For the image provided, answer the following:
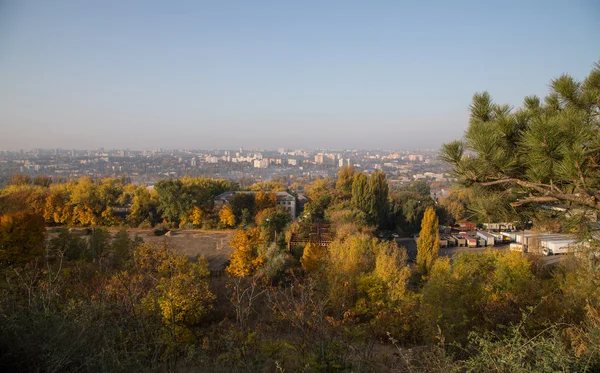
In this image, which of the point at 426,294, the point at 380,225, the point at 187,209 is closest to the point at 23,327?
the point at 426,294

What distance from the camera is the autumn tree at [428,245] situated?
11492 mm

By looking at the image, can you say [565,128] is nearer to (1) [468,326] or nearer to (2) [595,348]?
(2) [595,348]

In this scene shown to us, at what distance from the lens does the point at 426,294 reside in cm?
675

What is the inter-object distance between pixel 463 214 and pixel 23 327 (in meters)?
24.3

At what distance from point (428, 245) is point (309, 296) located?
26.2ft

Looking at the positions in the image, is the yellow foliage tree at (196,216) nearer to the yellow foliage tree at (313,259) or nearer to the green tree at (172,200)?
the green tree at (172,200)

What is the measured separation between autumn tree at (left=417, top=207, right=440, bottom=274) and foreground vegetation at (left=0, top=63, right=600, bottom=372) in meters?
0.06

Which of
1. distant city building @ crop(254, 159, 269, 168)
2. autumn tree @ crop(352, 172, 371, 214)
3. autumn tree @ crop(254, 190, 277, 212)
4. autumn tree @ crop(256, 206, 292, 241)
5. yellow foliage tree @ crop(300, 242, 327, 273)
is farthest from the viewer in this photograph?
distant city building @ crop(254, 159, 269, 168)

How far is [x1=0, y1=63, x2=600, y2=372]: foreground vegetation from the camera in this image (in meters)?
2.60

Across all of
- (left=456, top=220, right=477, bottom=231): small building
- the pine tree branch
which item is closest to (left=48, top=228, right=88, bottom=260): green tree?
the pine tree branch

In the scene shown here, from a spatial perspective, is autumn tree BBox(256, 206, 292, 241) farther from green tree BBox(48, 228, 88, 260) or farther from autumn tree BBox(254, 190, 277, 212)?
green tree BBox(48, 228, 88, 260)

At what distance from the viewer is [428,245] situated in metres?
11.6

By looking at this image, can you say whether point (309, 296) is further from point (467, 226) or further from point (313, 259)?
point (467, 226)

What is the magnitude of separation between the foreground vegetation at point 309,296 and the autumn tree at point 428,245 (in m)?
0.06
